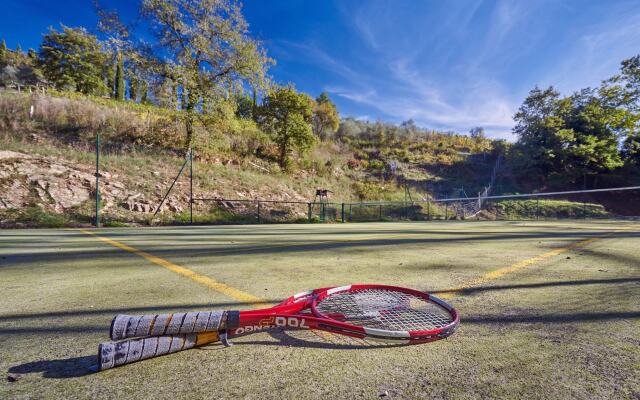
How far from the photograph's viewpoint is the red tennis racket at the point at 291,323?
1271mm

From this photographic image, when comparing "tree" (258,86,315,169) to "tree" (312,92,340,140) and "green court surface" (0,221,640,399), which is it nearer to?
"tree" (312,92,340,140)

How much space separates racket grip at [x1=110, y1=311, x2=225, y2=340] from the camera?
1.26 metres

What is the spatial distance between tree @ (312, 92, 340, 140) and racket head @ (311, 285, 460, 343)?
4275cm

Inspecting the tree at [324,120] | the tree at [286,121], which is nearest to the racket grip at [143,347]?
the tree at [286,121]

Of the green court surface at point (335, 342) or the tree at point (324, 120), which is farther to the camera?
the tree at point (324, 120)

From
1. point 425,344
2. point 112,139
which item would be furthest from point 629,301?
point 112,139

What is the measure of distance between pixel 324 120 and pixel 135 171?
109 ft

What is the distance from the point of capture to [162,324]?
1308 mm

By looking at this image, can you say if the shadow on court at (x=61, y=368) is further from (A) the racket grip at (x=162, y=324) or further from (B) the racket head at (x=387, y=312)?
(B) the racket head at (x=387, y=312)

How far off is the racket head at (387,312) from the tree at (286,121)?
2519cm

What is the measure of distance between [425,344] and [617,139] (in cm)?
4841

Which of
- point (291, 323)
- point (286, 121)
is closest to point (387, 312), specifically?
point (291, 323)

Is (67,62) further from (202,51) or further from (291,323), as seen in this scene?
(291,323)

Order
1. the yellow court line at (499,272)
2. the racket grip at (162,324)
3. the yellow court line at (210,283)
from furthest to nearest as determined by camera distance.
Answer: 1. the yellow court line at (499,272)
2. the yellow court line at (210,283)
3. the racket grip at (162,324)
